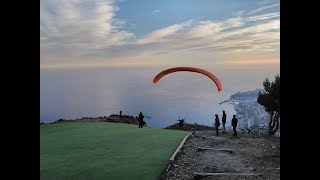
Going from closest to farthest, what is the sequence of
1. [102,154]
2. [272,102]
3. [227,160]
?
[102,154]
[227,160]
[272,102]

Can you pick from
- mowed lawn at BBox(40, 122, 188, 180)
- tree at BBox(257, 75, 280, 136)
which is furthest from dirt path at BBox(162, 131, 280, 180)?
tree at BBox(257, 75, 280, 136)

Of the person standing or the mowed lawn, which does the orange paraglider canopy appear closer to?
the mowed lawn

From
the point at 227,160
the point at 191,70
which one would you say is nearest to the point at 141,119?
the point at 191,70

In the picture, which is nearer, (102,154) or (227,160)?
(102,154)

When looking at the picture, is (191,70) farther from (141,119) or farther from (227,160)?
(141,119)

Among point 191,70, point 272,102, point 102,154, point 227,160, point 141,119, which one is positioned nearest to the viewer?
point 102,154
